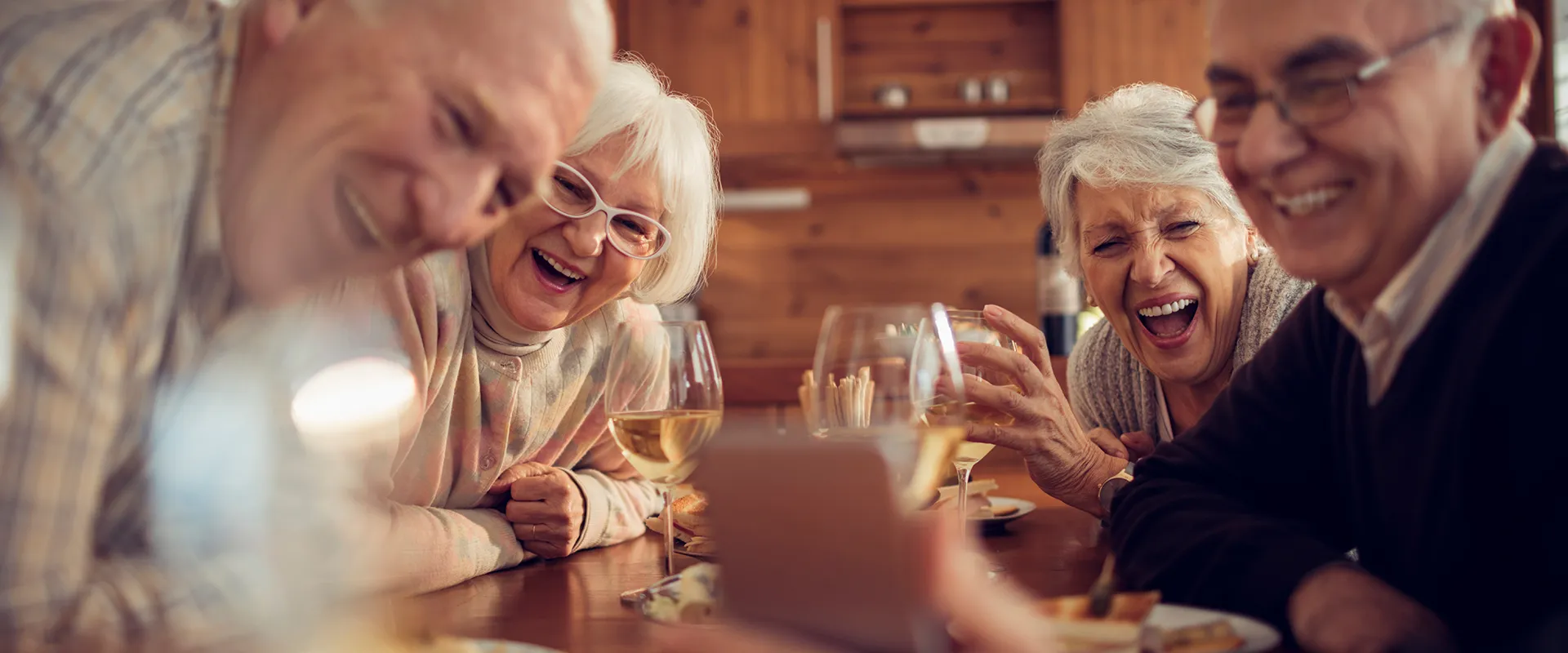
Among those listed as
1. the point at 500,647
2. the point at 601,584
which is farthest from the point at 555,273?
the point at 500,647

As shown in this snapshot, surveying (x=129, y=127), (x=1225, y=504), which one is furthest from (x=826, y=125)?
(x=129, y=127)

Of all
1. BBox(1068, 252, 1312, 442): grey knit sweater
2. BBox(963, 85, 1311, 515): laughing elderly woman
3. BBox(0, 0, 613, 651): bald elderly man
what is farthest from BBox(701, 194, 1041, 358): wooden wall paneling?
BBox(0, 0, 613, 651): bald elderly man

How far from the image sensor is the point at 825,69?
3904 millimetres

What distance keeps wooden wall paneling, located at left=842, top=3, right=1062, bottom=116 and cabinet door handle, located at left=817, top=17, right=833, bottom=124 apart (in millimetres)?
192

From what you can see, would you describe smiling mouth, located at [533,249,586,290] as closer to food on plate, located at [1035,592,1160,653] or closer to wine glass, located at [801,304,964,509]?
wine glass, located at [801,304,964,509]

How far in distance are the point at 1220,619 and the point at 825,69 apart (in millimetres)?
3393

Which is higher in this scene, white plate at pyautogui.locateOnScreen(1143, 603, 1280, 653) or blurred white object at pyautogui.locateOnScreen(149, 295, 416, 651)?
blurred white object at pyautogui.locateOnScreen(149, 295, 416, 651)

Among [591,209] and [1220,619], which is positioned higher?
[591,209]

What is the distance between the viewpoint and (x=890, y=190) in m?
4.11

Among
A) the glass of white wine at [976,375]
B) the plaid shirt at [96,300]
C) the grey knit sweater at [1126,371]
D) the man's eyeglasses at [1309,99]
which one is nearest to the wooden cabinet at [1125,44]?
the grey knit sweater at [1126,371]

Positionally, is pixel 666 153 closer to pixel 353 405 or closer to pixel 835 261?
pixel 353 405

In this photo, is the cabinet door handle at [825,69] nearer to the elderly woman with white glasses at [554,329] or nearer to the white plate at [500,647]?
the elderly woman with white glasses at [554,329]

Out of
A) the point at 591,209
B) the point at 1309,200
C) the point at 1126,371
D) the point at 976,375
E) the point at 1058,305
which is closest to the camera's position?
the point at 1309,200

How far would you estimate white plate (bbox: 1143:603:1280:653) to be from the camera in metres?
0.63
